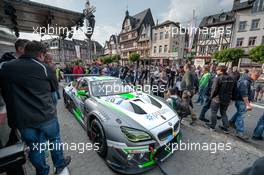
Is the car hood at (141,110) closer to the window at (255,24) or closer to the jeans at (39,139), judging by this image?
the jeans at (39,139)

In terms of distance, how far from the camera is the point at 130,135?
1.99m

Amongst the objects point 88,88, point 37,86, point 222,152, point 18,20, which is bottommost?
point 222,152

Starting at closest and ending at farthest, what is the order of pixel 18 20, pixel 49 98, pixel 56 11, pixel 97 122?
1. pixel 49 98
2. pixel 97 122
3. pixel 56 11
4. pixel 18 20

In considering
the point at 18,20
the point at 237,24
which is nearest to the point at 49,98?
the point at 18,20

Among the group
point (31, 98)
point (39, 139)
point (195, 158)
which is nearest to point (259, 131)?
point (195, 158)

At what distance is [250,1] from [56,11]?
2997 centimetres

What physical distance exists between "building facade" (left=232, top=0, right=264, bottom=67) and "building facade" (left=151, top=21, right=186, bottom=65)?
30.0 feet

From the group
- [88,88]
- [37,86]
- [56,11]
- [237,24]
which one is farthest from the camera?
[237,24]

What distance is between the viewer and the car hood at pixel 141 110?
7.13ft

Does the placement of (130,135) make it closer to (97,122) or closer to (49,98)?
(97,122)

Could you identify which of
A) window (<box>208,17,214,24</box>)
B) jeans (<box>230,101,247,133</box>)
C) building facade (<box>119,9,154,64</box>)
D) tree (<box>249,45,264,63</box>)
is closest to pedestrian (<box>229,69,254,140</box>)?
jeans (<box>230,101,247,133</box>)

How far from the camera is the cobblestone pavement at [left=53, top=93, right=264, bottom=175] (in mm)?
2137

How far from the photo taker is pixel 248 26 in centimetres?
2103

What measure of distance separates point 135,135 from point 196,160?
1.35 metres
